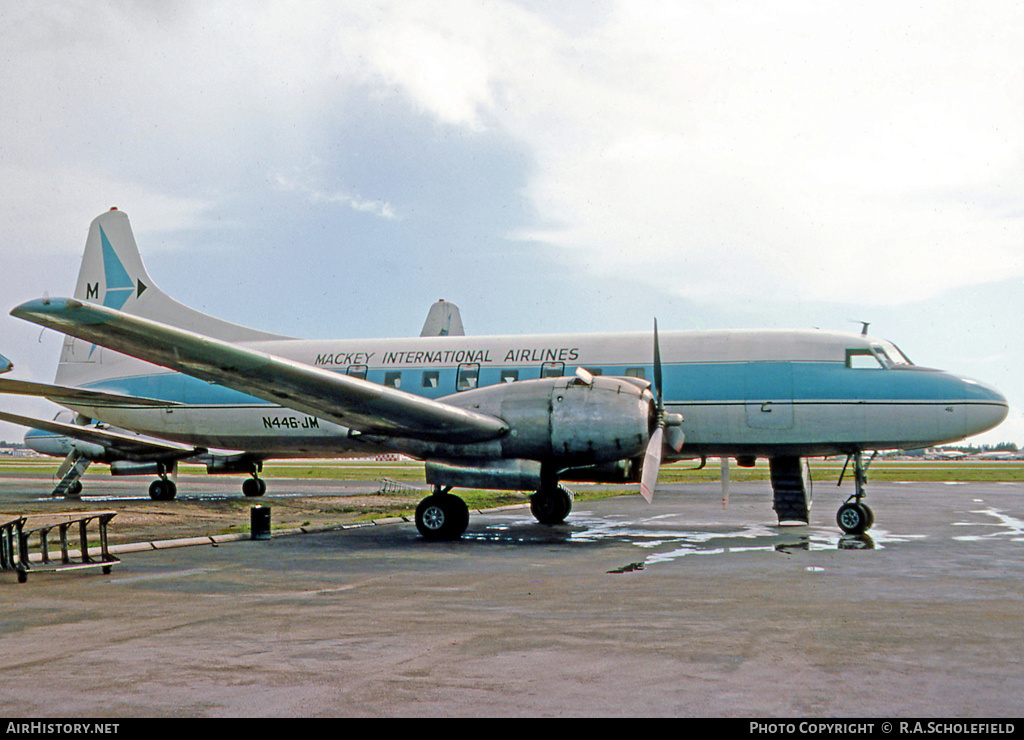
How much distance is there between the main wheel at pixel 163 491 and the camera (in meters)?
27.7

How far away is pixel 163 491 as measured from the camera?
27875mm

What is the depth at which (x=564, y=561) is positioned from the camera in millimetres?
12305

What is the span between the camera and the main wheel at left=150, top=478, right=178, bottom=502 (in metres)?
27.7

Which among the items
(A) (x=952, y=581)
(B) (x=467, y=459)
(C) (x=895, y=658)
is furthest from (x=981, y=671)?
(B) (x=467, y=459)

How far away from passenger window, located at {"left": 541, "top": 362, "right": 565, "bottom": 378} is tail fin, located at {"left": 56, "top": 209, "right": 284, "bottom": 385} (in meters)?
11.8

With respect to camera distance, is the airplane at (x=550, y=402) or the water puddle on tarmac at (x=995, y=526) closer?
the airplane at (x=550, y=402)

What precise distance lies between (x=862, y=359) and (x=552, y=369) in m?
6.37

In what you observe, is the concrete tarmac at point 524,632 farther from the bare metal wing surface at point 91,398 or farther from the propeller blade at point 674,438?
the bare metal wing surface at point 91,398

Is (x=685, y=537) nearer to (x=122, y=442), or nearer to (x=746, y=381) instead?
(x=746, y=381)

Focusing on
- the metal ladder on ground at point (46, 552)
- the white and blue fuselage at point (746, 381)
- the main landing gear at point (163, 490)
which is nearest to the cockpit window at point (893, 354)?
the white and blue fuselage at point (746, 381)

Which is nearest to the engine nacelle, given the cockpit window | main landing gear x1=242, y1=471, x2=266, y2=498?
the cockpit window

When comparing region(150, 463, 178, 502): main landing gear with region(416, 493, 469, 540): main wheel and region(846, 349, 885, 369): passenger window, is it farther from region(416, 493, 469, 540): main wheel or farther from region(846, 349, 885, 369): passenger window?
region(846, 349, 885, 369): passenger window

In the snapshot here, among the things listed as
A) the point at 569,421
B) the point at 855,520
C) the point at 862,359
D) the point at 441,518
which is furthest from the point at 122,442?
the point at 862,359
